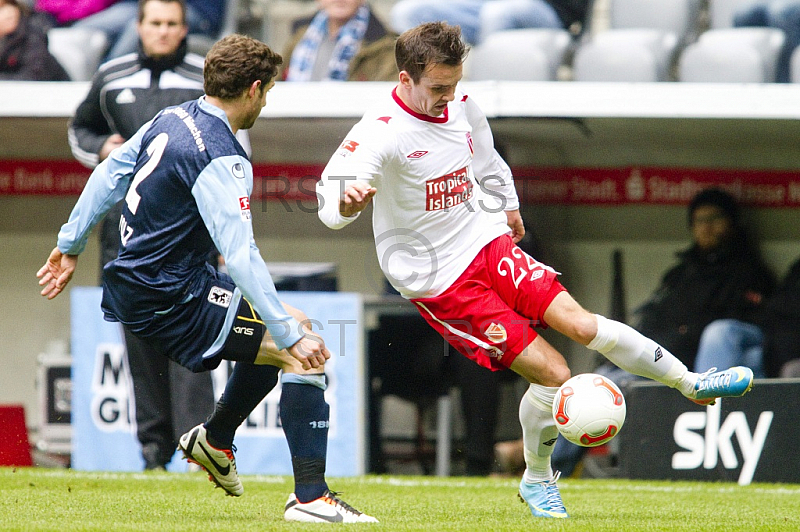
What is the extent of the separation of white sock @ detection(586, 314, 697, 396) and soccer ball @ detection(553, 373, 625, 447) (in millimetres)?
144

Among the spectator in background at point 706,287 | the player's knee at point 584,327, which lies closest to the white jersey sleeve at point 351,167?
the player's knee at point 584,327

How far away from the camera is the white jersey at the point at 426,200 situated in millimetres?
4332

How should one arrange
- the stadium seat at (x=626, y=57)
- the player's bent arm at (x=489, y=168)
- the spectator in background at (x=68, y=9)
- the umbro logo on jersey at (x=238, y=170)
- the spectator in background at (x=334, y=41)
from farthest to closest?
the spectator in background at (x=68, y=9), the spectator in background at (x=334, y=41), the stadium seat at (x=626, y=57), the player's bent arm at (x=489, y=168), the umbro logo on jersey at (x=238, y=170)

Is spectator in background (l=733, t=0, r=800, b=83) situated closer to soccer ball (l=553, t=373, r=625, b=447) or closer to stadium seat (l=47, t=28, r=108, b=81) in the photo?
soccer ball (l=553, t=373, r=625, b=447)

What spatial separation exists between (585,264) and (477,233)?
4527mm

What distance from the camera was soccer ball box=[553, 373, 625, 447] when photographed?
13.2 ft

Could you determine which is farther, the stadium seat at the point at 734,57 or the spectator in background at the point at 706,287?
the spectator in background at the point at 706,287

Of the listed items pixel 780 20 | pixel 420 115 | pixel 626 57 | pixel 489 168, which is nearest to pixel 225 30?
pixel 626 57

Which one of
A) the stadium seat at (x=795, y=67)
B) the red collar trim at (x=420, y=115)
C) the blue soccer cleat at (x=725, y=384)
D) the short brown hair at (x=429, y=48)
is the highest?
the stadium seat at (x=795, y=67)

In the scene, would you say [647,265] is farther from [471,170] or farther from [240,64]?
[240,64]

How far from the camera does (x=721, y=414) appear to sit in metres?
6.25

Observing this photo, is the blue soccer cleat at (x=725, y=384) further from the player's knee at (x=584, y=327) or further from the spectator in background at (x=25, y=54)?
the spectator in background at (x=25, y=54)

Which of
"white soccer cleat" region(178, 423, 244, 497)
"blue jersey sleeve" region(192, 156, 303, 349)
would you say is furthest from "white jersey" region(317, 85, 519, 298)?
"white soccer cleat" region(178, 423, 244, 497)

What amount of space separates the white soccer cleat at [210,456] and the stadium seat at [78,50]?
4.81 metres
